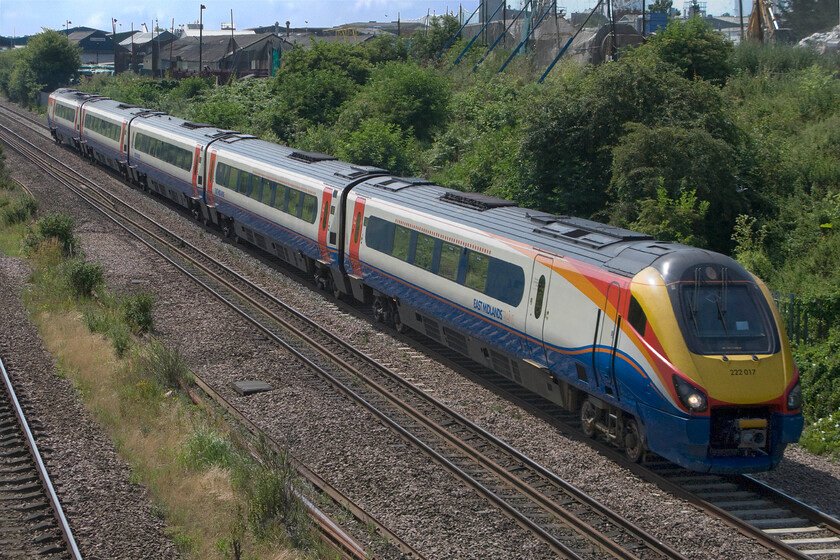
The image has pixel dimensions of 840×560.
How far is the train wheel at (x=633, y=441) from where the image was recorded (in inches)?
403

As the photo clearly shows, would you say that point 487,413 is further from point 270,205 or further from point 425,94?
point 425,94

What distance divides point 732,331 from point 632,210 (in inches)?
356

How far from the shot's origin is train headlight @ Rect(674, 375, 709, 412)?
30.5 ft

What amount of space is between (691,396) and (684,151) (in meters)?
10.00

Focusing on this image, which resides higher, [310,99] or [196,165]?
[310,99]

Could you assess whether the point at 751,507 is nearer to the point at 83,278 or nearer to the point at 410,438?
the point at 410,438

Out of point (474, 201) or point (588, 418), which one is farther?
point (474, 201)

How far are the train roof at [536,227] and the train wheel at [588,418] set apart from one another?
198cm

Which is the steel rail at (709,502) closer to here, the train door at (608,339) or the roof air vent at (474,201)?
the train door at (608,339)

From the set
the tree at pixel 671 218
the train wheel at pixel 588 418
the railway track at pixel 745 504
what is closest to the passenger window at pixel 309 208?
the tree at pixel 671 218

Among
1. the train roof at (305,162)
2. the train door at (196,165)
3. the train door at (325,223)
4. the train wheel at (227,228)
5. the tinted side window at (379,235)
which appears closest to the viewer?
the tinted side window at (379,235)

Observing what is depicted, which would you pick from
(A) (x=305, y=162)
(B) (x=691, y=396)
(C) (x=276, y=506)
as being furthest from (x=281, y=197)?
(B) (x=691, y=396)

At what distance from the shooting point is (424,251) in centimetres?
1459

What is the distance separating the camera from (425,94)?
111ft
